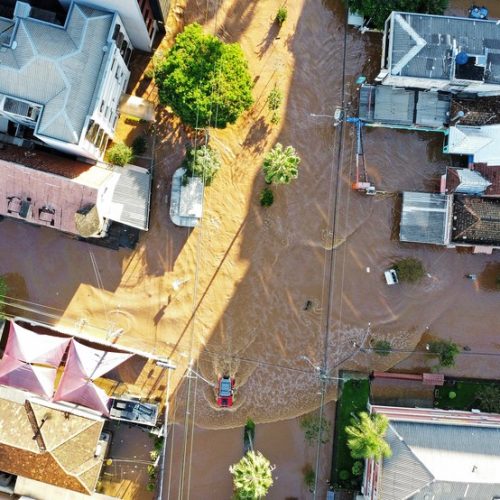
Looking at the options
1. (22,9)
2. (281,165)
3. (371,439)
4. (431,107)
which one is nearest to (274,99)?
(281,165)

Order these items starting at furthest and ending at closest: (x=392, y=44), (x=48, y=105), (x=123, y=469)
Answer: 1. (x=123, y=469)
2. (x=392, y=44)
3. (x=48, y=105)

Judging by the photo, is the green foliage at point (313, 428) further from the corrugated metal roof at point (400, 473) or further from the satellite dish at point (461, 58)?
the satellite dish at point (461, 58)

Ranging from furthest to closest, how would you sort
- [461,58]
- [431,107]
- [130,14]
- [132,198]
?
[431,107]
[132,198]
[461,58]
[130,14]

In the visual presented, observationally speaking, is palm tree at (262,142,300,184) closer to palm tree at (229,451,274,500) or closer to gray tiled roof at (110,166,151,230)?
gray tiled roof at (110,166,151,230)

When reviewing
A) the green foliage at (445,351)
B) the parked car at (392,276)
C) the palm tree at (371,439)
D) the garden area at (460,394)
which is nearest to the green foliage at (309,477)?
the palm tree at (371,439)

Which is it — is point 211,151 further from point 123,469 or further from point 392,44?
point 123,469

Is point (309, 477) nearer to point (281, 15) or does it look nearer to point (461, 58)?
point (461, 58)

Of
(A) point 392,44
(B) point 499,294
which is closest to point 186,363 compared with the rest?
(B) point 499,294
